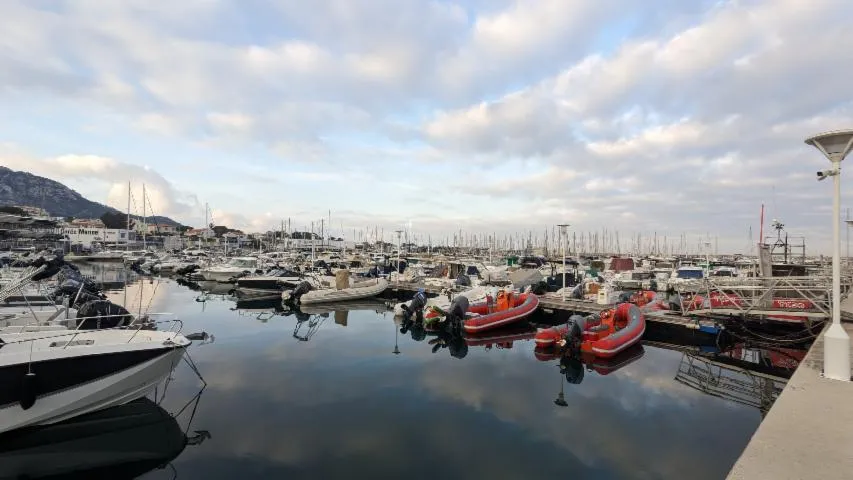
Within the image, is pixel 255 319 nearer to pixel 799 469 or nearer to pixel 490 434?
pixel 490 434

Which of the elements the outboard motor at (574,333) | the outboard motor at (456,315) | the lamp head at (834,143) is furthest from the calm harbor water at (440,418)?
the lamp head at (834,143)

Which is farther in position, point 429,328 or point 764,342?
point 429,328

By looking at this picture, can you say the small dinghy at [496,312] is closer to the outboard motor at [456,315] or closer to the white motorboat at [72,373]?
the outboard motor at [456,315]

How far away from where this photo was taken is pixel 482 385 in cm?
1304

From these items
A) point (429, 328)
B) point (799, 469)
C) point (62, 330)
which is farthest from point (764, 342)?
point (62, 330)

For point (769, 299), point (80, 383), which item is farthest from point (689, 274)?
point (80, 383)

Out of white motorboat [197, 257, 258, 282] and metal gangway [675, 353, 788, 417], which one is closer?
metal gangway [675, 353, 788, 417]

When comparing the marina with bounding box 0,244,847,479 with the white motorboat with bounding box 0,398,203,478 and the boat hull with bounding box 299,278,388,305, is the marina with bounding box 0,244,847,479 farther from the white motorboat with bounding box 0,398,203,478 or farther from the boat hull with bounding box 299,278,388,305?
the boat hull with bounding box 299,278,388,305

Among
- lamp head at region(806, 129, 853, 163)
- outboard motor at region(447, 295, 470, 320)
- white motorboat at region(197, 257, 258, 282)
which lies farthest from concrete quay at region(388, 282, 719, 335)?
white motorboat at region(197, 257, 258, 282)

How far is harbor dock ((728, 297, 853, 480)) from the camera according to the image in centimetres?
455

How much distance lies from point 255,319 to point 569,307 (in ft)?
59.6

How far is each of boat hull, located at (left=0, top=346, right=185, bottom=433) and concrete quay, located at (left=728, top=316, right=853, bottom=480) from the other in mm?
10774

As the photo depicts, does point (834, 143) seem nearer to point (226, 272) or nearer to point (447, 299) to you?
point (447, 299)

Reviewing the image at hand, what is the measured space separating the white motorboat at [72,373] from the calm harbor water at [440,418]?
5.43ft
